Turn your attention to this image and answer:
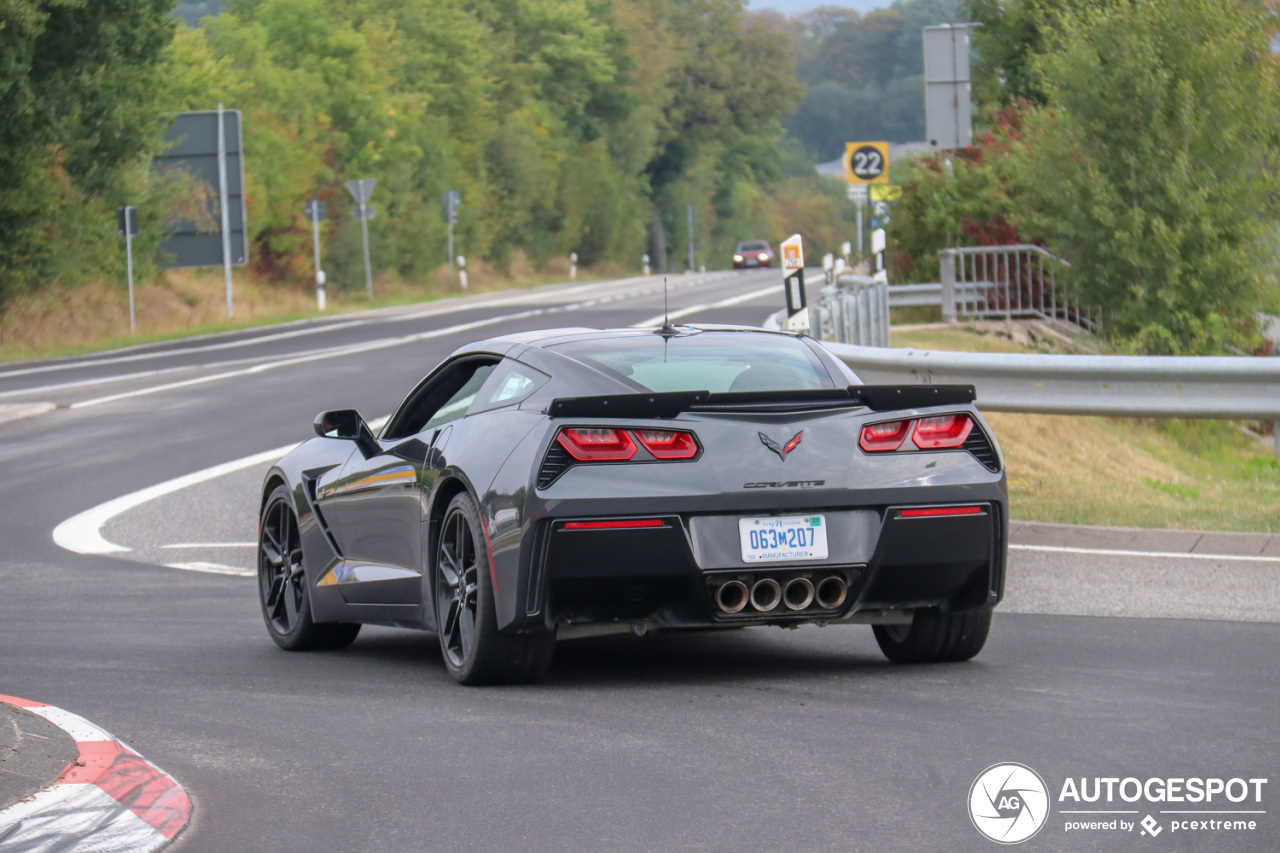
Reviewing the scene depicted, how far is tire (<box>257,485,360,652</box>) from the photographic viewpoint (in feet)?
26.4

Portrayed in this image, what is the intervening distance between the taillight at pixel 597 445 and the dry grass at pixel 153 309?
91.4 feet

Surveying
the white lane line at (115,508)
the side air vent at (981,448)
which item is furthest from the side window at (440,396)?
the white lane line at (115,508)

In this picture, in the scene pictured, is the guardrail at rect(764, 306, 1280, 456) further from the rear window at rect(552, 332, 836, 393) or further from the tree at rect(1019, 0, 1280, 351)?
the tree at rect(1019, 0, 1280, 351)

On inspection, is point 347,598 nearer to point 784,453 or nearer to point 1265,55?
point 784,453

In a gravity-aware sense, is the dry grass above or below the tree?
below

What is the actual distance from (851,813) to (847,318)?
12090 mm

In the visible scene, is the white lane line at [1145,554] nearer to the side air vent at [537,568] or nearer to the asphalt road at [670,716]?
the asphalt road at [670,716]

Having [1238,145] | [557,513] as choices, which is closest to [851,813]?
[557,513]

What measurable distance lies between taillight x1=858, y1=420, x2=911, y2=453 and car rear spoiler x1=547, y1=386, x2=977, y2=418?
6cm

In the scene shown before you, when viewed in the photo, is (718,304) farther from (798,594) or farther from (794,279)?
(798,594)

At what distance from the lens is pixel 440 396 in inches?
303

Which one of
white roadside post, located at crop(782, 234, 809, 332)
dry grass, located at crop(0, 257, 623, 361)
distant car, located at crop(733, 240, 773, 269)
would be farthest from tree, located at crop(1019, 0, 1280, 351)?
distant car, located at crop(733, 240, 773, 269)

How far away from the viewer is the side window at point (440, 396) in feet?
24.4

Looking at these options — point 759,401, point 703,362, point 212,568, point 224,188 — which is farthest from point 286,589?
point 224,188
